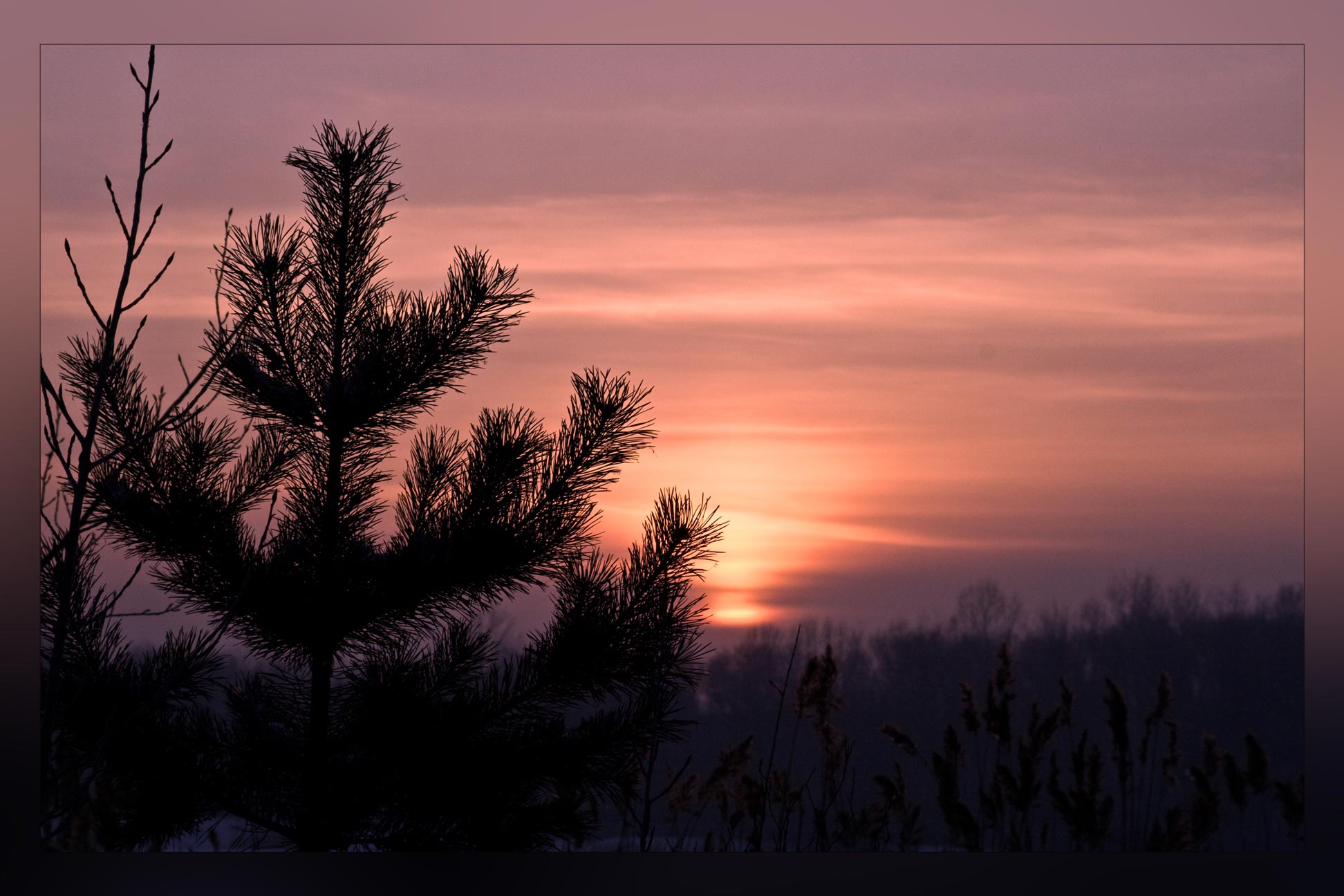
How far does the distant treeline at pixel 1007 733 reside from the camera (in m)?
2.69

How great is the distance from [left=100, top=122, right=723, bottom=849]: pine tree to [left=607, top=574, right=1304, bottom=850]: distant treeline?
21 centimetres

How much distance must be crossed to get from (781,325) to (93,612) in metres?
1.58

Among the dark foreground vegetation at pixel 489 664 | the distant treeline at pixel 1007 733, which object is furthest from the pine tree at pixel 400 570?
→ the distant treeline at pixel 1007 733

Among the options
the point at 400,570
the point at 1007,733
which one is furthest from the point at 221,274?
the point at 1007,733

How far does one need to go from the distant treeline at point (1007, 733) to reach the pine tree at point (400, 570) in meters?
0.21

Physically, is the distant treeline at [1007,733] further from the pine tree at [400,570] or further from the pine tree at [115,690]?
the pine tree at [115,690]

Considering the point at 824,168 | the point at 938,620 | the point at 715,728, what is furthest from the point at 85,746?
the point at 824,168

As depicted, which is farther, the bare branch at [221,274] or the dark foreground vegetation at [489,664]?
the dark foreground vegetation at [489,664]

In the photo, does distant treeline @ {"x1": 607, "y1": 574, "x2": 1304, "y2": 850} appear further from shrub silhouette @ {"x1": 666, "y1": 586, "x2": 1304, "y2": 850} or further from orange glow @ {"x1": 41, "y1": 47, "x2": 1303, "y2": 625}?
orange glow @ {"x1": 41, "y1": 47, "x2": 1303, "y2": 625}

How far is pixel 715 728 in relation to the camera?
2.71 meters

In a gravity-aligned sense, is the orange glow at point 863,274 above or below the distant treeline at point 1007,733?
above

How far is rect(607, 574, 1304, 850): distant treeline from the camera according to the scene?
8.84 feet

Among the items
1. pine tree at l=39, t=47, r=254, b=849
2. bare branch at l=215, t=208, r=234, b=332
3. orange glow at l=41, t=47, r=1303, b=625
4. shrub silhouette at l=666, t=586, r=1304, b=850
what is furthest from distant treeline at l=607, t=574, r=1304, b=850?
bare branch at l=215, t=208, r=234, b=332
